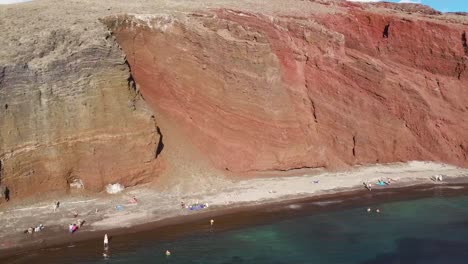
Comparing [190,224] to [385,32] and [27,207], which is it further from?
[385,32]

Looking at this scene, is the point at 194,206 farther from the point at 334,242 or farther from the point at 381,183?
the point at 381,183

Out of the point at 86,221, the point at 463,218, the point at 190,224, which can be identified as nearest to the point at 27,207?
the point at 86,221

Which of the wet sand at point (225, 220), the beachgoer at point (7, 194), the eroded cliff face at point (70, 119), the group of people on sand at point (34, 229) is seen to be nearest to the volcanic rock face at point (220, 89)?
the eroded cliff face at point (70, 119)

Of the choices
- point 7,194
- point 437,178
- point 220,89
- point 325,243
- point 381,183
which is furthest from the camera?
point 437,178

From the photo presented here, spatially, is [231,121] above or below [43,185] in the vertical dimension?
above

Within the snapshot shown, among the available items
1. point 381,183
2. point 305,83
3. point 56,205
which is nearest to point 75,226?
point 56,205

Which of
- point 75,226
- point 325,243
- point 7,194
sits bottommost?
point 75,226
